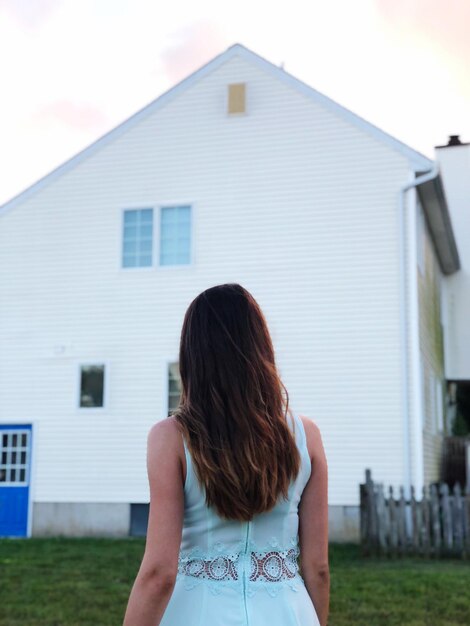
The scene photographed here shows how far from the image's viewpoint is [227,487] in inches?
99.3

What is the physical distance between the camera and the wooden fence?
13453 millimetres

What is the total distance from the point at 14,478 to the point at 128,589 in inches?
347

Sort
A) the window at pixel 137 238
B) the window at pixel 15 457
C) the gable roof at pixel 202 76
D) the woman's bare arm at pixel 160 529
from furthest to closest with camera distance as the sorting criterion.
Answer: the window at pixel 15 457, the window at pixel 137 238, the gable roof at pixel 202 76, the woman's bare arm at pixel 160 529

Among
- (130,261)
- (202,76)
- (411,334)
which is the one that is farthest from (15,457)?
(202,76)

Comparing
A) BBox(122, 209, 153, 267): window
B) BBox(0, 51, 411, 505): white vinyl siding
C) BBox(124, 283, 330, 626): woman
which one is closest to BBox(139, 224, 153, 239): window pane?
BBox(122, 209, 153, 267): window

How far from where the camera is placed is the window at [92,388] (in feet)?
59.4

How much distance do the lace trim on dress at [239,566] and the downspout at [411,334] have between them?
44.4ft

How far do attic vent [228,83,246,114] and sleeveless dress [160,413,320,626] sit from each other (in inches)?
627

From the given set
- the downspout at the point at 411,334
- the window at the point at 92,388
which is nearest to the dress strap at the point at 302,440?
the downspout at the point at 411,334

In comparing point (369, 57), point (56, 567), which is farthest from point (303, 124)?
point (56, 567)

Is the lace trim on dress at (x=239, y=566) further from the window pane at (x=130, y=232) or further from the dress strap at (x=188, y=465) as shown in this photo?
the window pane at (x=130, y=232)

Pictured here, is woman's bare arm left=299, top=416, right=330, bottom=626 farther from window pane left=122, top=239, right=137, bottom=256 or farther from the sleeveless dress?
window pane left=122, top=239, right=137, bottom=256

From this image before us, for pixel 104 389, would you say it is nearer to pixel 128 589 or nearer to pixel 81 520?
pixel 81 520

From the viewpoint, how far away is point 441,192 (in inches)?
696
